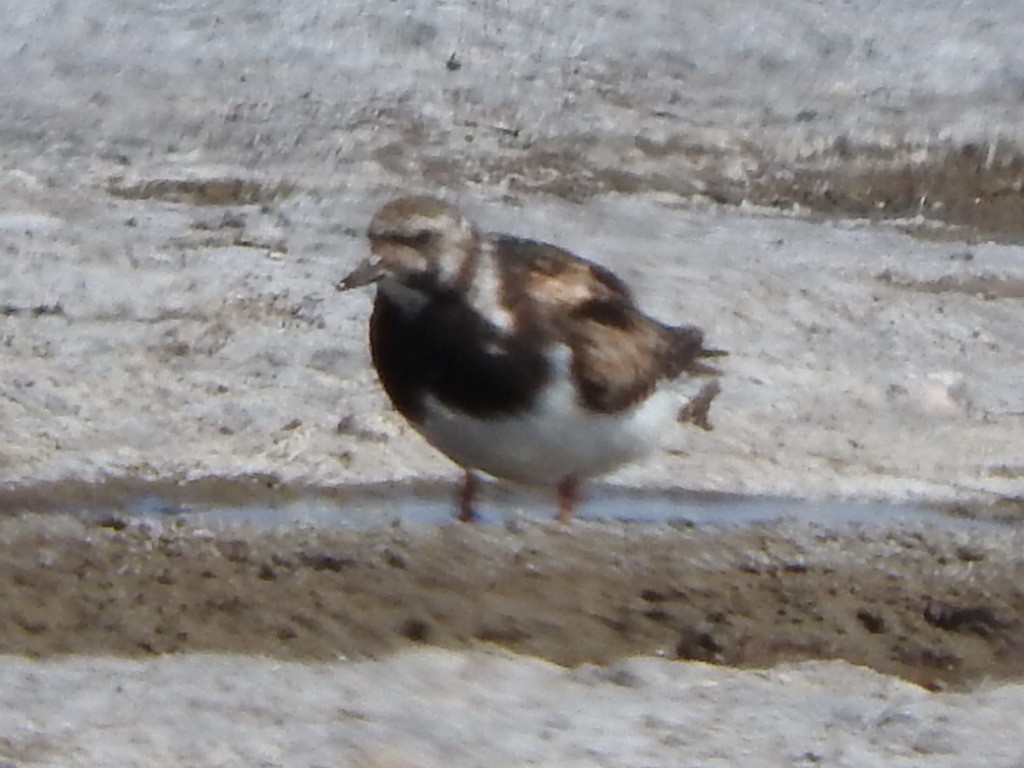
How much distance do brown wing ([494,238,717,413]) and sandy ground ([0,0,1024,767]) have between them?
0.25 meters

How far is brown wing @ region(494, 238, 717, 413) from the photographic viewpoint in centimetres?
358

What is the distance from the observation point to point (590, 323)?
3.68 metres

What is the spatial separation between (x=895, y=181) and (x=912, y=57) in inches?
14.9

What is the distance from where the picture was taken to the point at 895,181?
5.21 m

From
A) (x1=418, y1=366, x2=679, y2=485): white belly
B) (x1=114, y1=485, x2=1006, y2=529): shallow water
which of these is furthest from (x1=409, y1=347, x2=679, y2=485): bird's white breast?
(x1=114, y1=485, x2=1006, y2=529): shallow water

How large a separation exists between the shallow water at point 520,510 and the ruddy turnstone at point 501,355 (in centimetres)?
9

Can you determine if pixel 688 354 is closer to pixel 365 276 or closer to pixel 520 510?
pixel 520 510

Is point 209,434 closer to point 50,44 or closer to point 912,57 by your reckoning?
point 50,44

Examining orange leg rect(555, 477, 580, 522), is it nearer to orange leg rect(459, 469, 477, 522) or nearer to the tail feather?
orange leg rect(459, 469, 477, 522)

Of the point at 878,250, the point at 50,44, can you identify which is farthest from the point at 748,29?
the point at 50,44

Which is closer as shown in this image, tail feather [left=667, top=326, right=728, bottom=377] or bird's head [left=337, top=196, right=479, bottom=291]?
bird's head [left=337, top=196, right=479, bottom=291]

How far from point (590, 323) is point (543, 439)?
0.27 meters

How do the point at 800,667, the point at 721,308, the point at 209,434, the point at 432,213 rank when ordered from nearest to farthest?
the point at 800,667, the point at 432,213, the point at 209,434, the point at 721,308

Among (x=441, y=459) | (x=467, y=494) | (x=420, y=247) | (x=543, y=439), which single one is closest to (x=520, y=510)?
(x=467, y=494)
